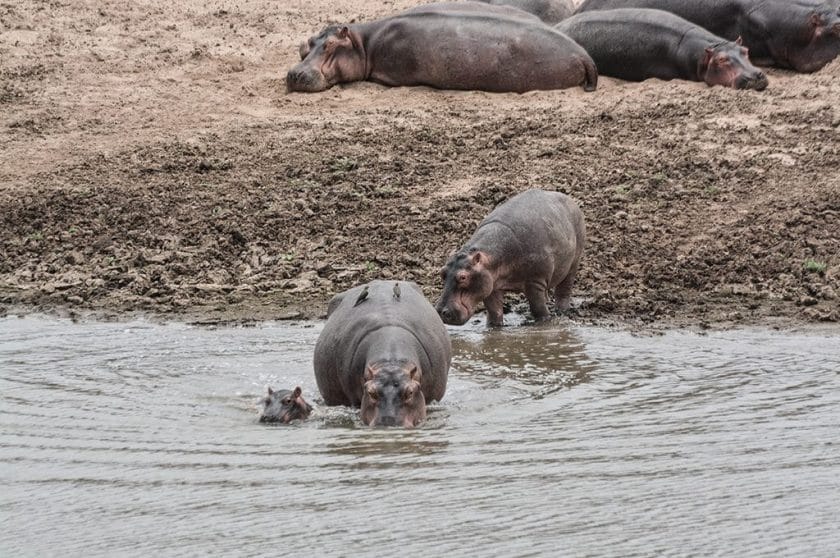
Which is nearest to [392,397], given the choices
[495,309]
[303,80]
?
[495,309]

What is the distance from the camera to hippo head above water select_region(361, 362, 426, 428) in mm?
6227

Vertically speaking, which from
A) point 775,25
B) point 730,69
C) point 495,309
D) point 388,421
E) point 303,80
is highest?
point 775,25

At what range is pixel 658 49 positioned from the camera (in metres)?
12.6

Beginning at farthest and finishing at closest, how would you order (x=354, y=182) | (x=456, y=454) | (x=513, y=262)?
(x=354, y=182), (x=513, y=262), (x=456, y=454)

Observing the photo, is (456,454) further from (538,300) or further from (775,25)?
(775,25)

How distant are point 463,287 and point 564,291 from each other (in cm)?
83

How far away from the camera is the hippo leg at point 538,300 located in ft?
28.7

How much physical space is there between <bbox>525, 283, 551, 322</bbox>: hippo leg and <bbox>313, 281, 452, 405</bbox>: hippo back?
5.56 feet

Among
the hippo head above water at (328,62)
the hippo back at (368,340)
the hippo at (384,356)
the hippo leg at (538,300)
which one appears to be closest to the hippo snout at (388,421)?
the hippo at (384,356)

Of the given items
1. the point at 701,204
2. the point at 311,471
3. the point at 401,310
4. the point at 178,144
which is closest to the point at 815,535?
the point at 311,471

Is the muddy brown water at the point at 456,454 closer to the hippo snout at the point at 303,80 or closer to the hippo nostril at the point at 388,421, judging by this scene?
the hippo nostril at the point at 388,421

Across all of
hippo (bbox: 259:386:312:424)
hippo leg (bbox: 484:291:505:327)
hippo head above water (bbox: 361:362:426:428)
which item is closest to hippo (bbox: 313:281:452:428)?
hippo head above water (bbox: 361:362:426:428)

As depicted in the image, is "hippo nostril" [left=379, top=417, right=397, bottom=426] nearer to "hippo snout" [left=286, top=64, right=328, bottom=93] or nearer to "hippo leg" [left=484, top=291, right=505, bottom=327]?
"hippo leg" [left=484, top=291, right=505, bottom=327]

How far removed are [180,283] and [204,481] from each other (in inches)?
163
